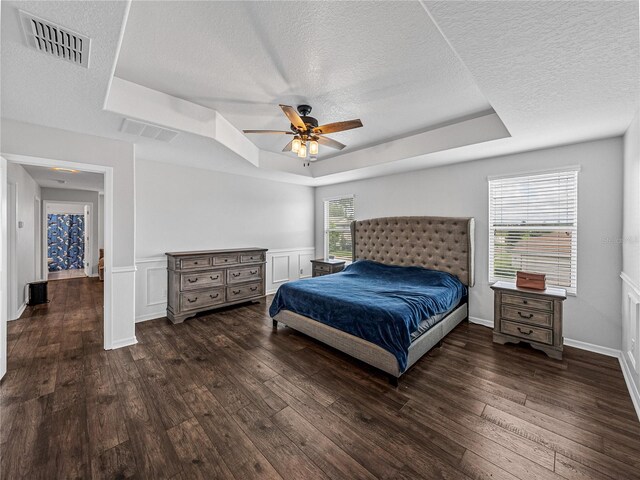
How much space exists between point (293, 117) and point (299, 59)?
19.0 inches

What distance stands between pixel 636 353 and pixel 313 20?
12.1 feet

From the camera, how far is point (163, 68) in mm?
2293

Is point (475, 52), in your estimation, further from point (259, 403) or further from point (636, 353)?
point (259, 403)

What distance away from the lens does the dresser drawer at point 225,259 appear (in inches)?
177

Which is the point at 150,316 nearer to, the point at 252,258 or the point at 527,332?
the point at 252,258

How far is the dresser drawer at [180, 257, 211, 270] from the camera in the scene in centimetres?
412

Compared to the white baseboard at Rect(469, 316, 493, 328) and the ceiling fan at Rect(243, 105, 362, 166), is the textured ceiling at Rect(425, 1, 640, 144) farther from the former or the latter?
the white baseboard at Rect(469, 316, 493, 328)

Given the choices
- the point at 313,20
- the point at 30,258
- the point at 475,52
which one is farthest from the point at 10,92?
the point at 30,258

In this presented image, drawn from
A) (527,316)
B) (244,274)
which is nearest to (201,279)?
(244,274)

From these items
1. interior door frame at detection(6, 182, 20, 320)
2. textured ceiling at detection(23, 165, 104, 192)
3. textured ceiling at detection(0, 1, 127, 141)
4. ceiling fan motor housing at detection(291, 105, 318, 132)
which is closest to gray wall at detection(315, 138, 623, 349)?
ceiling fan motor housing at detection(291, 105, 318, 132)

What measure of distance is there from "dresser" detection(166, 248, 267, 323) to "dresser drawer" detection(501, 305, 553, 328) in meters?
3.92

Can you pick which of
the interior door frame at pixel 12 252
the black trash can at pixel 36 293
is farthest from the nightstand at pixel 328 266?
the black trash can at pixel 36 293

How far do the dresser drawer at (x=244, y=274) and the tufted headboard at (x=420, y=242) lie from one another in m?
2.00

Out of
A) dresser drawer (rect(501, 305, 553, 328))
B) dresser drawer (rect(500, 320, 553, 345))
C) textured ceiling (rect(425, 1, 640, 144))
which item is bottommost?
dresser drawer (rect(500, 320, 553, 345))
